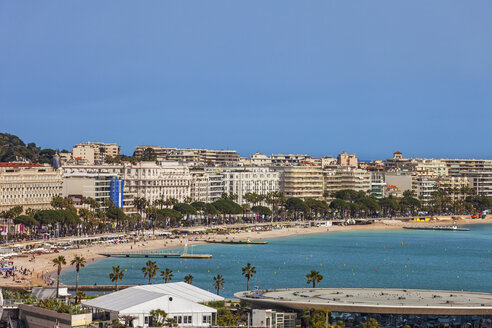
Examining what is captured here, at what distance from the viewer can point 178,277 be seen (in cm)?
8600

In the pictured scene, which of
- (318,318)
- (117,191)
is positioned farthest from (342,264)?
(318,318)

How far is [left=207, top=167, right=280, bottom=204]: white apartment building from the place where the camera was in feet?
586

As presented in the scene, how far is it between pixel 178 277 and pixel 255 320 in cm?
4352

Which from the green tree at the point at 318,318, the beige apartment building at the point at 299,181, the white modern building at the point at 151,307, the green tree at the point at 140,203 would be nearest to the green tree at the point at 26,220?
the green tree at the point at 140,203

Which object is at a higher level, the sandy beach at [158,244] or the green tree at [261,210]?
the green tree at [261,210]

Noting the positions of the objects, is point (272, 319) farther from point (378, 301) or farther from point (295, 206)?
point (295, 206)

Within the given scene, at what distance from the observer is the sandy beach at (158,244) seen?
8600 cm

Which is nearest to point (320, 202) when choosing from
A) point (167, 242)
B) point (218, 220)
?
Answer: point (218, 220)

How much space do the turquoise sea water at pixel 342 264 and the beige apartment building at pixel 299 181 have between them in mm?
41443

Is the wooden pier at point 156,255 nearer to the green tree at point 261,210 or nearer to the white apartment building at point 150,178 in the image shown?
the white apartment building at point 150,178

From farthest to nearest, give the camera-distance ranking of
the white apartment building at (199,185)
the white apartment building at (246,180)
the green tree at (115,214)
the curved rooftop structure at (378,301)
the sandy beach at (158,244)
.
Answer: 1. the white apartment building at (246,180)
2. the white apartment building at (199,185)
3. the green tree at (115,214)
4. the sandy beach at (158,244)
5. the curved rooftop structure at (378,301)

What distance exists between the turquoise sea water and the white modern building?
2929 centimetres

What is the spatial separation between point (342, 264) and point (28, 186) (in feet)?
150

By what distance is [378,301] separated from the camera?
45.7 metres
